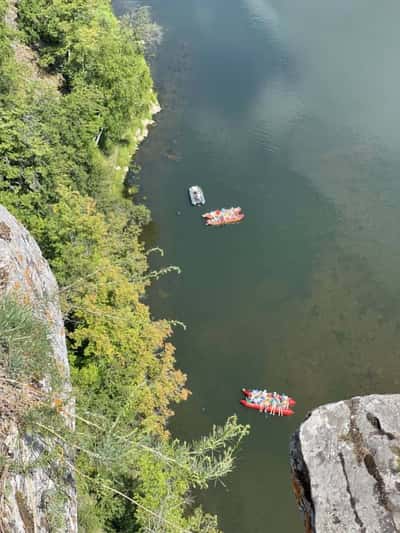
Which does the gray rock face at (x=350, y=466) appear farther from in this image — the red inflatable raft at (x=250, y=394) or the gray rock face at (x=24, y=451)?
the red inflatable raft at (x=250, y=394)

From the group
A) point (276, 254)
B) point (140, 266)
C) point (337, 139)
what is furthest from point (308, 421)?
point (337, 139)

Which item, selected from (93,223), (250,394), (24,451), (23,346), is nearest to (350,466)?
(24,451)

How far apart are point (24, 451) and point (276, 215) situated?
2883 centimetres

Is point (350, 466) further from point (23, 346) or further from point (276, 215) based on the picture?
point (276, 215)

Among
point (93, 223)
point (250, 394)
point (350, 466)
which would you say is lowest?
point (250, 394)

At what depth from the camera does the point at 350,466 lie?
4988 millimetres

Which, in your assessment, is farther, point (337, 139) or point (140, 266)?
point (337, 139)

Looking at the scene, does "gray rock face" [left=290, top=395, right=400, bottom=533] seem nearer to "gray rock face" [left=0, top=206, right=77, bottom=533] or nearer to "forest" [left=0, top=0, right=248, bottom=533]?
"gray rock face" [left=0, top=206, right=77, bottom=533]

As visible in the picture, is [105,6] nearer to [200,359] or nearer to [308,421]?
[200,359]

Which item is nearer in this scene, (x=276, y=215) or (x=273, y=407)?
(x=273, y=407)

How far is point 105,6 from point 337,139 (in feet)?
72.4

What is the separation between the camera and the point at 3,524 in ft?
16.8

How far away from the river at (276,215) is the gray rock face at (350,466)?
17.5 meters

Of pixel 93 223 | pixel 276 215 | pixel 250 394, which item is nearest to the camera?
pixel 93 223
